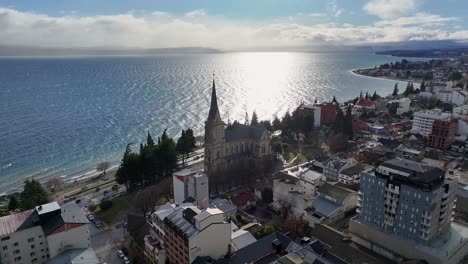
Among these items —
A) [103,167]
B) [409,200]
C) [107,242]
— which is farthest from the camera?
[103,167]

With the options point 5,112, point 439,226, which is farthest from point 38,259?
point 5,112

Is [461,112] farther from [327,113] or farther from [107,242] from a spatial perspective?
[107,242]

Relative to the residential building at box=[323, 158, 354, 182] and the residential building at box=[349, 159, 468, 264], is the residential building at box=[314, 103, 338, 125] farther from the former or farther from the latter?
the residential building at box=[349, 159, 468, 264]

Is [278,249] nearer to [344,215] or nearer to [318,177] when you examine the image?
[344,215]

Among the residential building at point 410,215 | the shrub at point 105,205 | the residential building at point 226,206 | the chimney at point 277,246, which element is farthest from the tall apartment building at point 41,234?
the residential building at point 410,215

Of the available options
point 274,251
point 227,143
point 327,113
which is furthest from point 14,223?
point 327,113

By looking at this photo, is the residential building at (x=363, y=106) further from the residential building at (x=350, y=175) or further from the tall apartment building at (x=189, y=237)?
the tall apartment building at (x=189, y=237)
